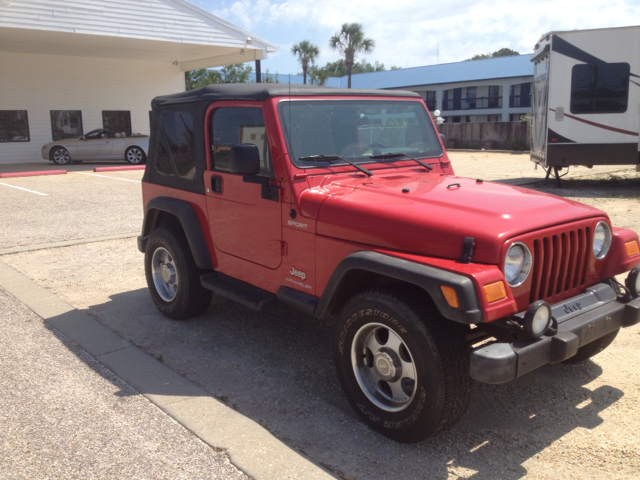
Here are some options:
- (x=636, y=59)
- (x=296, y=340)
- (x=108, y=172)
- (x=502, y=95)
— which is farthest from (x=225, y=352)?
(x=502, y=95)

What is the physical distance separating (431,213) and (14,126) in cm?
2246

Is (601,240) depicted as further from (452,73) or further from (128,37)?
(452,73)

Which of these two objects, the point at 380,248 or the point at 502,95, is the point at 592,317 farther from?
the point at 502,95

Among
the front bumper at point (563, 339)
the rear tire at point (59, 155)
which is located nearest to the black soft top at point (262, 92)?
the front bumper at point (563, 339)

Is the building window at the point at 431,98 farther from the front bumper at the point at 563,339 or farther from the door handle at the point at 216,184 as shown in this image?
the front bumper at the point at 563,339

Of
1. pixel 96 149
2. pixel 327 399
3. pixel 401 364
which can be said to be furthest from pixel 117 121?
pixel 401 364

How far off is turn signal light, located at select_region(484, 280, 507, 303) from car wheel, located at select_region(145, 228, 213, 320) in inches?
111

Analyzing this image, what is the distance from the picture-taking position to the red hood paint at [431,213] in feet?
9.84

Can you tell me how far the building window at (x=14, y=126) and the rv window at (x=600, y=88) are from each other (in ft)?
62.6

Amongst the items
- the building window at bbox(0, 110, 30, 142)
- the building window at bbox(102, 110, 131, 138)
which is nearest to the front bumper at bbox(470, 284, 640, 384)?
the building window at bbox(0, 110, 30, 142)

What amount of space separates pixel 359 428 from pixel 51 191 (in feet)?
40.0

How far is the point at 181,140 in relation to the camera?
487cm

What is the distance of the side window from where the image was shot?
4.00m

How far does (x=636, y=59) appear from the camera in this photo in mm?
12094
